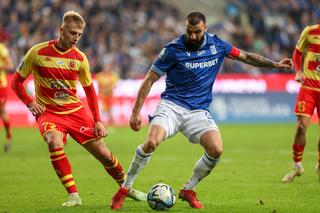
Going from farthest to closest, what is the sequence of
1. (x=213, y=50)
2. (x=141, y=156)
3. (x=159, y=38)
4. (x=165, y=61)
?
(x=159, y=38) < (x=213, y=50) < (x=165, y=61) < (x=141, y=156)

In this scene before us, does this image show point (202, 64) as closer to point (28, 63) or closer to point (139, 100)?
point (139, 100)

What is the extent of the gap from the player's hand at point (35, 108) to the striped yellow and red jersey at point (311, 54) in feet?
17.3

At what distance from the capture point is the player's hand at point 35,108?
35.0 feet

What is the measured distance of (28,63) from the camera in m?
10.9

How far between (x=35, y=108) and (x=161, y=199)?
2.11 metres

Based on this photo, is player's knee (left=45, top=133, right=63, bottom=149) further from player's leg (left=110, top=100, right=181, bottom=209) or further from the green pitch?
player's leg (left=110, top=100, right=181, bottom=209)

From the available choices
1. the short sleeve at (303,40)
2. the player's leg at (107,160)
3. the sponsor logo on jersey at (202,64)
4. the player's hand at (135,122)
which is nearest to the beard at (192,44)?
the sponsor logo on jersey at (202,64)

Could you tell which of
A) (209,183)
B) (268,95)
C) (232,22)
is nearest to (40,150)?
(209,183)

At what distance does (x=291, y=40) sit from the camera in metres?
35.0

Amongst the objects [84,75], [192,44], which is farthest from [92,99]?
[192,44]

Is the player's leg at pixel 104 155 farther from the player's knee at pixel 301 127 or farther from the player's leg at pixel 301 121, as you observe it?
the player's knee at pixel 301 127

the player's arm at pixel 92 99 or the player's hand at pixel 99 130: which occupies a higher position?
the player's arm at pixel 92 99

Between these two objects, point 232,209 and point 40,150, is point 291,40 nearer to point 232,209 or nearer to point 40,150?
point 40,150

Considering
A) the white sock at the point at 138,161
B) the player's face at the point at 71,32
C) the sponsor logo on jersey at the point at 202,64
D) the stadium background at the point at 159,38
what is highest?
the player's face at the point at 71,32
